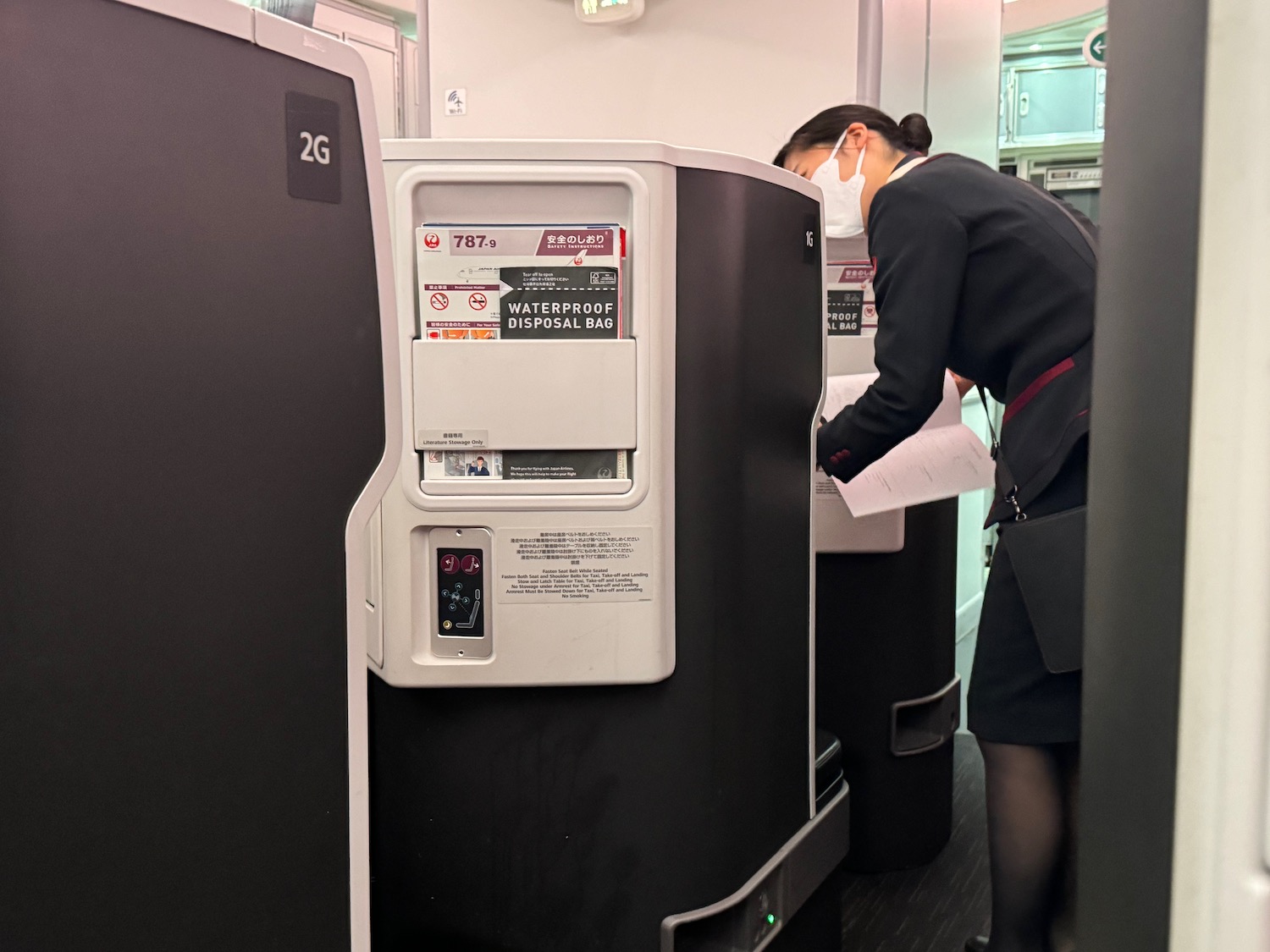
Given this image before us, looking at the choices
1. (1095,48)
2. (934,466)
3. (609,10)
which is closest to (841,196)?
(934,466)

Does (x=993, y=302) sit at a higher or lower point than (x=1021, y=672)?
higher

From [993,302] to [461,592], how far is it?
1.00m

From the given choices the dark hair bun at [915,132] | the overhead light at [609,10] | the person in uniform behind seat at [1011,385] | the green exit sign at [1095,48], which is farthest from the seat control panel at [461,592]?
the green exit sign at [1095,48]

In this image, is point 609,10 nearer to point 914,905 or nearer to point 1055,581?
point 1055,581

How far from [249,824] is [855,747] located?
206cm

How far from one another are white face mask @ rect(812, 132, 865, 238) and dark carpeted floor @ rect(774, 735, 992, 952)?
4.55 feet

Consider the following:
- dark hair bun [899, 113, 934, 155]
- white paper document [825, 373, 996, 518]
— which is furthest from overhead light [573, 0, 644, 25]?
white paper document [825, 373, 996, 518]

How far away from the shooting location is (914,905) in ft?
8.68

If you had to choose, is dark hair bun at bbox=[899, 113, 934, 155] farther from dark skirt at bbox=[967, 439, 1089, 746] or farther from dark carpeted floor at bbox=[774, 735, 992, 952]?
dark carpeted floor at bbox=[774, 735, 992, 952]

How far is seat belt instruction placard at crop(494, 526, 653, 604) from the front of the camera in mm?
1641

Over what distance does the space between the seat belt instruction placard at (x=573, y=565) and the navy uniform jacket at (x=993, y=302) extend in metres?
0.61

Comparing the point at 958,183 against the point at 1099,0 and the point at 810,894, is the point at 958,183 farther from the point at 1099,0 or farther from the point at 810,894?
the point at 1099,0

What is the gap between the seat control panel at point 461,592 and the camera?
1657mm

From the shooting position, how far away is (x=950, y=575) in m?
2.90
